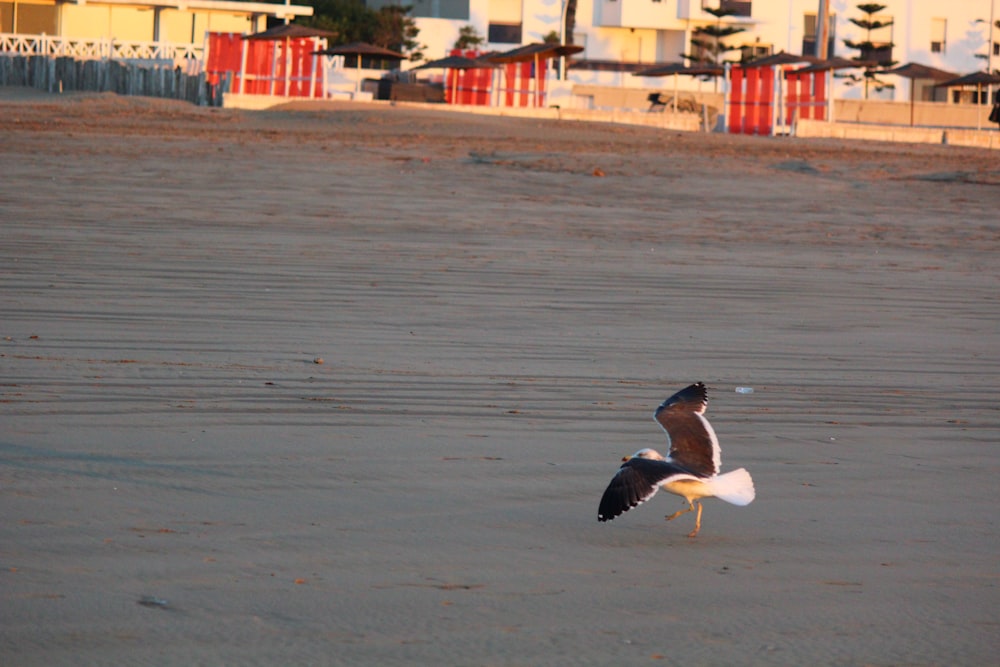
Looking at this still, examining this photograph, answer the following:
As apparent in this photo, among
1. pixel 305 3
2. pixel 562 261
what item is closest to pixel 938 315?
pixel 562 261

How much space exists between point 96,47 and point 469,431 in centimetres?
3920

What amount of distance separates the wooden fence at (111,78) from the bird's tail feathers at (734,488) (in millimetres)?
29043

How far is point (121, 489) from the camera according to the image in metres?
4.97

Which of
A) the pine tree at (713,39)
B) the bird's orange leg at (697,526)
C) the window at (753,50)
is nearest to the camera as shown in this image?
the bird's orange leg at (697,526)

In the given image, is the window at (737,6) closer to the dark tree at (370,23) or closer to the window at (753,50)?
the window at (753,50)

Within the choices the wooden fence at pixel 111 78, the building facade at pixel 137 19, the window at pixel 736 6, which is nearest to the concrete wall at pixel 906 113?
the window at pixel 736 6

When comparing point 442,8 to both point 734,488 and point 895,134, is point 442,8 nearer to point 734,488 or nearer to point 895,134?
point 895,134

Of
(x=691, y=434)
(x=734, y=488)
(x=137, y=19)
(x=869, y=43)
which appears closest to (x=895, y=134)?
(x=137, y=19)

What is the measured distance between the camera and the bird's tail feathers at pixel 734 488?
4.29 m

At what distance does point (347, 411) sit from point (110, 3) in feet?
138

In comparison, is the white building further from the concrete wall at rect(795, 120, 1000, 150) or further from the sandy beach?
the sandy beach

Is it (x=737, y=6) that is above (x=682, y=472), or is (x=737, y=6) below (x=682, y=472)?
above

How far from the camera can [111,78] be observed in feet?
112

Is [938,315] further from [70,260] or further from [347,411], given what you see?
[70,260]
